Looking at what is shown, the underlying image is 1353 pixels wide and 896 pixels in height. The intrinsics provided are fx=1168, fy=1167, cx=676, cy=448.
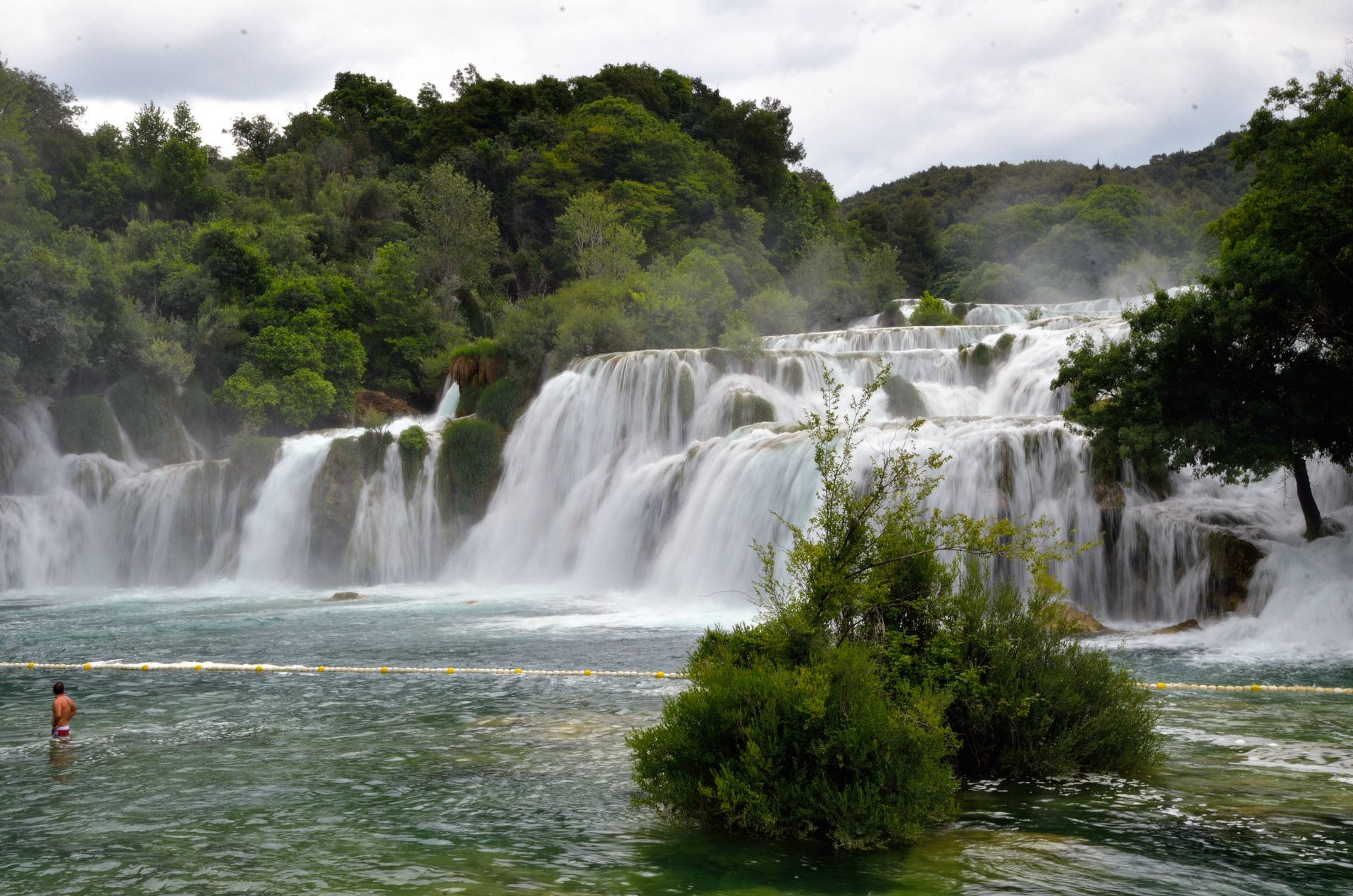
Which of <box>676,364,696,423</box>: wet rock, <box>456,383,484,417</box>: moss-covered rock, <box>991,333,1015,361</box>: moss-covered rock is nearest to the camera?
<box>676,364,696,423</box>: wet rock

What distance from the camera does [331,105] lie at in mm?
79625

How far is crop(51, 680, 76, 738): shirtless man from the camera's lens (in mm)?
12359

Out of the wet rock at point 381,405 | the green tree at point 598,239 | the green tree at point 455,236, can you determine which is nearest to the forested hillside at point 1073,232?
the green tree at point 598,239

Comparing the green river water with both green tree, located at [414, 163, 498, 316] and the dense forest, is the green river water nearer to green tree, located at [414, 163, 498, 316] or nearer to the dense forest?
the dense forest

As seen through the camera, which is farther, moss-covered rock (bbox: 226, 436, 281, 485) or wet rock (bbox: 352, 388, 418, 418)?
wet rock (bbox: 352, 388, 418, 418)

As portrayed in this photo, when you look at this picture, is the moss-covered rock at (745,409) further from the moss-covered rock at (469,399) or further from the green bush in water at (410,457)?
the moss-covered rock at (469,399)

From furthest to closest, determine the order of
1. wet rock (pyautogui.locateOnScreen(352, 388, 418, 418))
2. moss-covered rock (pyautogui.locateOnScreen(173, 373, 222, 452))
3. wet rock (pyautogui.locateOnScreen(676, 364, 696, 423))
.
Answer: wet rock (pyautogui.locateOnScreen(352, 388, 418, 418)), moss-covered rock (pyautogui.locateOnScreen(173, 373, 222, 452)), wet rock (pyautogui.locateOnScreen(676, 364, 696, 423))

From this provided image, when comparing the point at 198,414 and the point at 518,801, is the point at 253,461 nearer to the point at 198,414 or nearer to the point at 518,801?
the point at 198,414

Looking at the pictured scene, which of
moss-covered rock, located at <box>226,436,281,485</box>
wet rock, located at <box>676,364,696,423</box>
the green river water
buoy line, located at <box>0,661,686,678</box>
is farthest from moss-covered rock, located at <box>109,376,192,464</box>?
the green river water

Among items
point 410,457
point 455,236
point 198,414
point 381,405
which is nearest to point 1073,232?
point 455,236

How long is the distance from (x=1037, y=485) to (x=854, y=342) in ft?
58.1

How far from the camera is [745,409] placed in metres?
32.5

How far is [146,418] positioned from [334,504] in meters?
8.95

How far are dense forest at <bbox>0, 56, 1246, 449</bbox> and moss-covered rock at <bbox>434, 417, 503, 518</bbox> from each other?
1.23 metres
